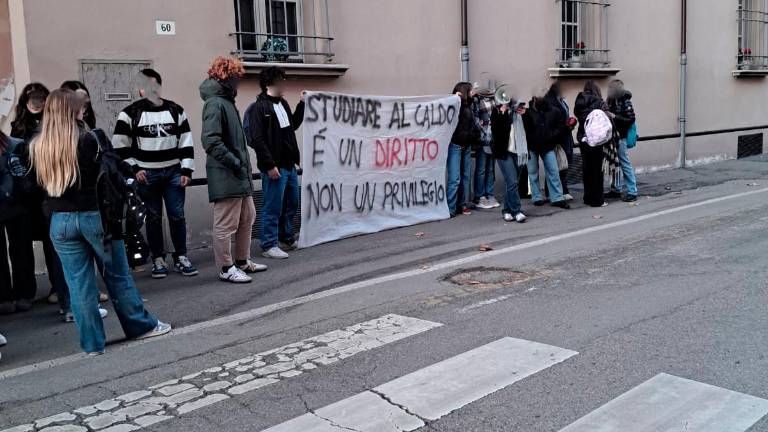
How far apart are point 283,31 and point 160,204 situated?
365cm

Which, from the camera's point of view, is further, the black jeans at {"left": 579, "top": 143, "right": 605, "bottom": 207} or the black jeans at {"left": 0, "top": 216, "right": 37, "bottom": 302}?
the black jeans at {"left": 579, "top": 143, "right": 605, "bottom": 207}

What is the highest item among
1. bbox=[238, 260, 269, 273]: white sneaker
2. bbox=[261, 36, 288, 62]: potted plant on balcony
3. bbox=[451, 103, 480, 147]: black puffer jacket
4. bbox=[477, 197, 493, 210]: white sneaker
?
bbox=[261, 36, 288, 62]: potted plant on balcony

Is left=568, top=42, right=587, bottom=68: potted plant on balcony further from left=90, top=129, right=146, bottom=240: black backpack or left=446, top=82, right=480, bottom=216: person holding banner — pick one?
left=90, top=129, right=146, bottom=240: black backpack

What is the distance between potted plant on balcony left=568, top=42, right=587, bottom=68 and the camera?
45.9 feet

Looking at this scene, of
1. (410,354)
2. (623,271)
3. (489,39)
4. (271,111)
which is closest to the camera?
(410,354)

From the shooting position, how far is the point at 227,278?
23.5ft

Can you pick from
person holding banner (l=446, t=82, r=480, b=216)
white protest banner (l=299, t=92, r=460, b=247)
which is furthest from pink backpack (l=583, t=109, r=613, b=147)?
white protest banner (l=299, t=92, r=460, b=247)

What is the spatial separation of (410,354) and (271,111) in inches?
159

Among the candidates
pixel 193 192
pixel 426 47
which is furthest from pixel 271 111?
pixel 426 47

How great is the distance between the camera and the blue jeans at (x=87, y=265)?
4.94 meters

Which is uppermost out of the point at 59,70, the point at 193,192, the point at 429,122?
the point at 59,70

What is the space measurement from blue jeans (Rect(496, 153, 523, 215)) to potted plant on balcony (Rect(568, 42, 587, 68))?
473 cm

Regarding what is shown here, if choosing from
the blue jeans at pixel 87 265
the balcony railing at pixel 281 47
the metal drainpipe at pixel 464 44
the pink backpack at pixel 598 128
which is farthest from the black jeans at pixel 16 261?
the pink backpack at pixel 598 128

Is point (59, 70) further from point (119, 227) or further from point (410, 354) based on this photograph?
point (410, 354)
